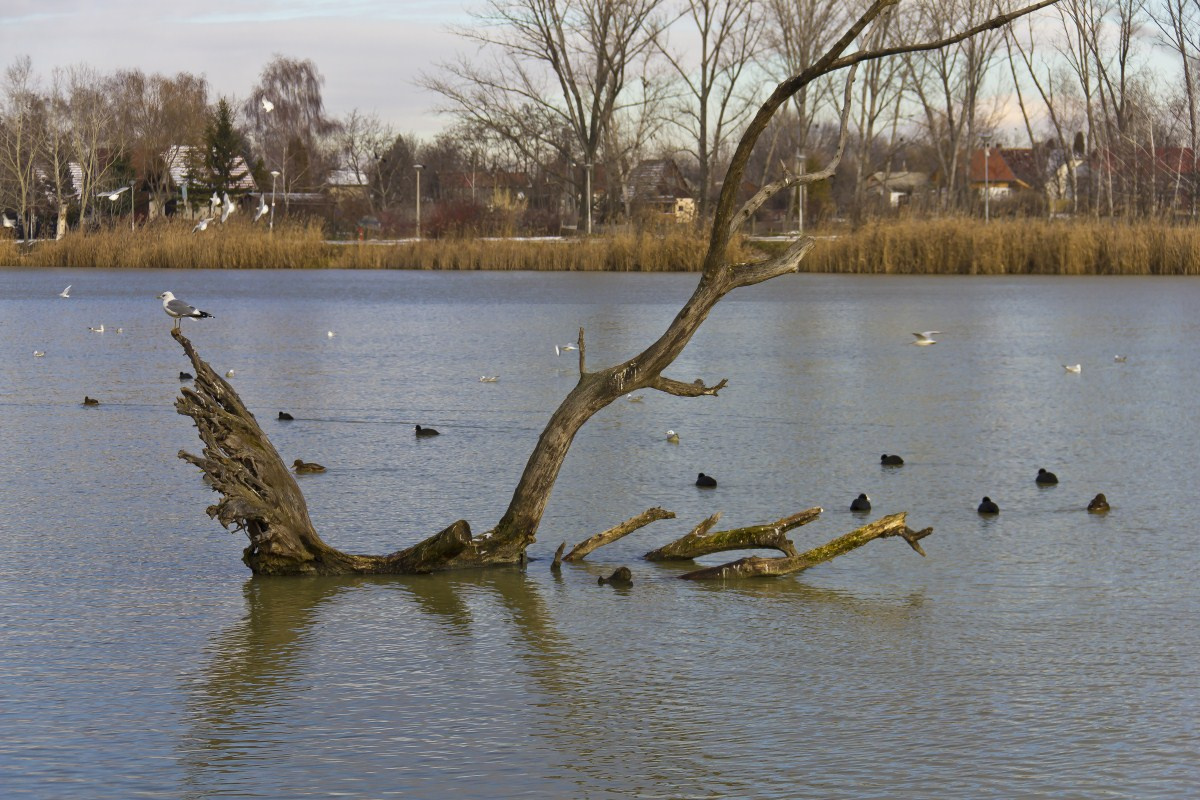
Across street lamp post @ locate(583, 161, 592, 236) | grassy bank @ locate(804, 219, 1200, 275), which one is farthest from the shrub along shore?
street lamp post @ locate(583, 161, 592, 236)

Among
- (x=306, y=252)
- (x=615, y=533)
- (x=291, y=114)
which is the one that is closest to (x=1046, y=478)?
(x=615, y=533)

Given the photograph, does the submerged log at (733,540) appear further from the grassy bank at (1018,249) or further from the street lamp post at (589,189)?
the street lamp post at (589,189)

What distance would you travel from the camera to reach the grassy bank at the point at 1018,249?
1281 inches

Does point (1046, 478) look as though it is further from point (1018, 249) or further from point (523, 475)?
point (1018, 249)

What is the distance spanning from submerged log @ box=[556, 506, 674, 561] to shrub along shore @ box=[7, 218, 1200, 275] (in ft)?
80.0

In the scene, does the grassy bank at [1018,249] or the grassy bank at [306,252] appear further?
the grassy bank at [306,252]

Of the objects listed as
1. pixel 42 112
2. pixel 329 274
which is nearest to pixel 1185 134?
pixel 329 274

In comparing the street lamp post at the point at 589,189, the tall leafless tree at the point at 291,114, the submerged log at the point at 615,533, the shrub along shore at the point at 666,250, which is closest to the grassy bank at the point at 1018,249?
the shrub along shore at the point at 666,250

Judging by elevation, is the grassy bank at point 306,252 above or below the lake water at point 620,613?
above

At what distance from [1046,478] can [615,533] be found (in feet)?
9.63

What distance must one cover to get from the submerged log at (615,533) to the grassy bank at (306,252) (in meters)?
31.0

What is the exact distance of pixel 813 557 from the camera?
20.8 feet

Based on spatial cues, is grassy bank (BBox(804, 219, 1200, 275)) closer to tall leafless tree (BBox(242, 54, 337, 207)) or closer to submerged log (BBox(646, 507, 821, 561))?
submerged log (BBox(646, 507, 821, 561))

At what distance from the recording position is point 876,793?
12.6 feet
